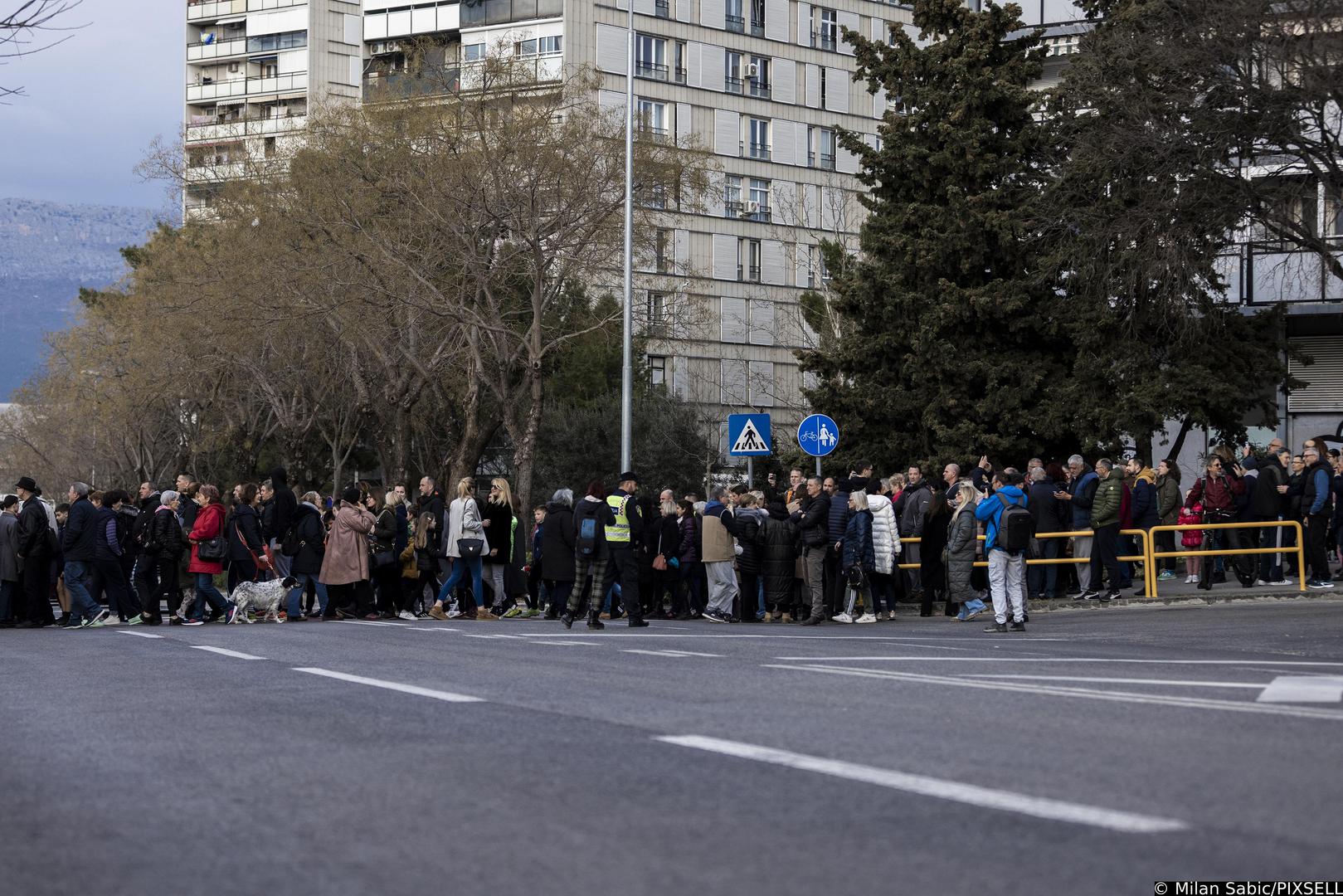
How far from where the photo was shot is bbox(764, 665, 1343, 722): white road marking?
9.16 metres

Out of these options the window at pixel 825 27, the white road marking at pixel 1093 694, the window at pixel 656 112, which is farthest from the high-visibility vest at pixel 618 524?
the window at pixel 825 27

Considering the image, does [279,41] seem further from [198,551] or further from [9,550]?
[198,551]

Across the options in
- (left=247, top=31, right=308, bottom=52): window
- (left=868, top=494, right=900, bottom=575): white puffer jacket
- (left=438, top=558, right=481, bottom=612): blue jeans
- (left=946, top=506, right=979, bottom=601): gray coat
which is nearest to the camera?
(left=946, top=506, right=979, bottom=601): gray coat

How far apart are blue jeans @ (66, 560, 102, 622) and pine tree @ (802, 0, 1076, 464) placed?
57.9 feet

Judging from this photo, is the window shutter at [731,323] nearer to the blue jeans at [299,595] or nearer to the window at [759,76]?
the window at [759,76]

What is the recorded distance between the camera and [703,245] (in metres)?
84.9

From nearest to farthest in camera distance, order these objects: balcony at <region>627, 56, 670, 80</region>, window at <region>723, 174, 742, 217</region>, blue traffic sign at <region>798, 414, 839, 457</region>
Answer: blue traffic sign at <region>798, 414, 839, 457</region>, balcony at <region>627, 56, 670, 80</region>, window at <region>723, 174, 742, 217</region>

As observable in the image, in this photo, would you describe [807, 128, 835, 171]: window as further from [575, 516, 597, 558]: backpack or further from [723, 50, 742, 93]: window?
[575, 516, 597, 558]: backpack

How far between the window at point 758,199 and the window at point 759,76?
406 centimetres

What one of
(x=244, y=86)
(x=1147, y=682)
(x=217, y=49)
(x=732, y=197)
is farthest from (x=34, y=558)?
(x=217, y=49)

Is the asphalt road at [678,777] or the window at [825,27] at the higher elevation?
the window at [825,27]

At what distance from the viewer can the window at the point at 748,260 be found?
8600 centimetres

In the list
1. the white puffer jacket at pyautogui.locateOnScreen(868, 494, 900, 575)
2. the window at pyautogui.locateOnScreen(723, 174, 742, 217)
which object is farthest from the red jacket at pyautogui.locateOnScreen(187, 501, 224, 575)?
the window at pyautogui.locateOnScreen(723, 174, 742, 217)

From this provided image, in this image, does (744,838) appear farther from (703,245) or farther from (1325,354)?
(703,245)
